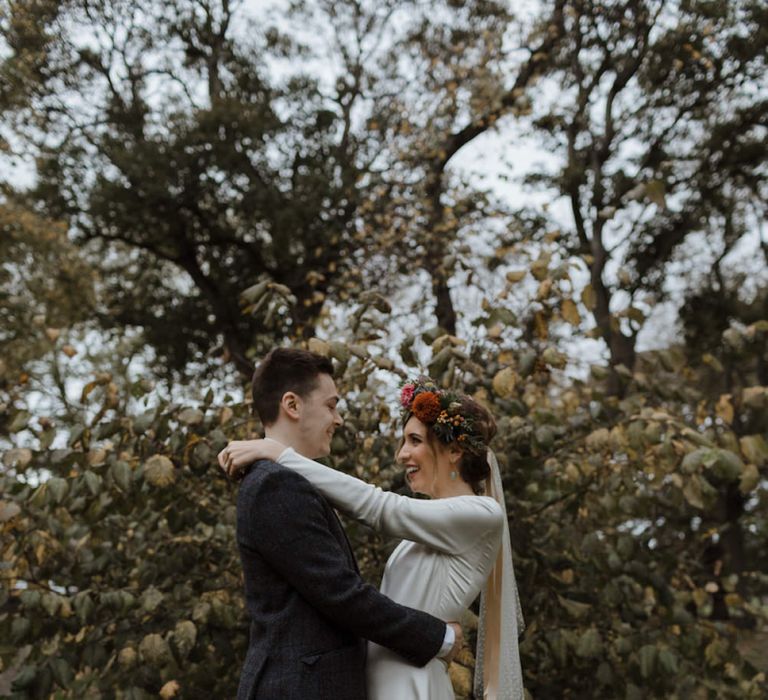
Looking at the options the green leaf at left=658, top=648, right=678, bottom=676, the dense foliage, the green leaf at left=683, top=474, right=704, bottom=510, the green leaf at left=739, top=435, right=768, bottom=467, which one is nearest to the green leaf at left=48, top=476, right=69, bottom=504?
the dense foliage

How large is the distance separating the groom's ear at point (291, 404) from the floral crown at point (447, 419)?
13.7 inches

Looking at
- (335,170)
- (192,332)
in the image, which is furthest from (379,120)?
(192,332)

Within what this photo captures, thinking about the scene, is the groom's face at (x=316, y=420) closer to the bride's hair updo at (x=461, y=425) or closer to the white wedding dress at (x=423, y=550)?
the white wedding dress at (x=423, y=550)

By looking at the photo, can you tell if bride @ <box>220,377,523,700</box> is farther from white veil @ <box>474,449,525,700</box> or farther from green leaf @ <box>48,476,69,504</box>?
green leaf @ <box>48,476,69,504</box>

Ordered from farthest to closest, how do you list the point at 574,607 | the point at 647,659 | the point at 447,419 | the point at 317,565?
the point at 574,607
the point at 647,659
the point at 447,419
the point at 317,565

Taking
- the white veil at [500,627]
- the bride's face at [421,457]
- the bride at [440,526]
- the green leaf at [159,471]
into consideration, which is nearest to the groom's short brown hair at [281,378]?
the bride at [440,526]

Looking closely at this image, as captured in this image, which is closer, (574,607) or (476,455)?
(476,455)

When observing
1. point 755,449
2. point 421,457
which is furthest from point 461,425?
point 755,449

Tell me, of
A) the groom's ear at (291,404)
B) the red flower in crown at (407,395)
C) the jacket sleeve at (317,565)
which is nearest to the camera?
the jacket sleeve at (317,565)

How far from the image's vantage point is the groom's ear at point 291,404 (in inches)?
88.7

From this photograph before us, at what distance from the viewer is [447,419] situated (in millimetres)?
2369

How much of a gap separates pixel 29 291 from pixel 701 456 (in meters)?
11.3

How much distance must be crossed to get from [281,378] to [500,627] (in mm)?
945

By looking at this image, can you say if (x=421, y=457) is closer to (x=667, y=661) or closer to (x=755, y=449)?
(x=755, y=449)
